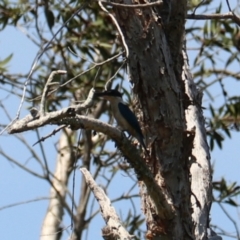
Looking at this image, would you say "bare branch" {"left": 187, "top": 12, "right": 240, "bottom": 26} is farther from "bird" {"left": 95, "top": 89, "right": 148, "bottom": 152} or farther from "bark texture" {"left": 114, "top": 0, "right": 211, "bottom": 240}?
"bird" {"left": 95, "top": 89, "right": 148, "bottom": 152}

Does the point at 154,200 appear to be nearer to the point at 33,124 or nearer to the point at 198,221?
the point at 198,221

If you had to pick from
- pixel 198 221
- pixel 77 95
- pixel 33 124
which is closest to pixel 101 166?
pixel 77 95

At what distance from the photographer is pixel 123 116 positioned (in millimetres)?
4504

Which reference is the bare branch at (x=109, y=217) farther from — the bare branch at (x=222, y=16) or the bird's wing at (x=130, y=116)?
the bare branch at (x=222, y=16)

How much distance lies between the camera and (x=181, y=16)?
12.1 ft

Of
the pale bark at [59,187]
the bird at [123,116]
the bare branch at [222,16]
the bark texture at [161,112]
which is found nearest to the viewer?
the bark texture at [161,112]

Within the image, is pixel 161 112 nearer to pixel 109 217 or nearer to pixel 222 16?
pixel 109 217

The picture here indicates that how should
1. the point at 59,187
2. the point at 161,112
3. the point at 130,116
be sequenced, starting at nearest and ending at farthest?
the point at 161,112 → the point at 130,116 → the point at 59,187

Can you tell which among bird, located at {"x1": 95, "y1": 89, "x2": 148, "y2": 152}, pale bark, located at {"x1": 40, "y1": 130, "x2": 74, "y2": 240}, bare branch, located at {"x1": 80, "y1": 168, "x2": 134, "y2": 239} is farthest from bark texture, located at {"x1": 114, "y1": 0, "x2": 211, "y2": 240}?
pale bark, located at {"x1": 40, "y1": 130, "x2": 74, "y2": 240}

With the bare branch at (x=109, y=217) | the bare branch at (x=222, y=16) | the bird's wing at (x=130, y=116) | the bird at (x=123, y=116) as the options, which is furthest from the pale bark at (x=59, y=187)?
the bare branch at (x=109, y=217)

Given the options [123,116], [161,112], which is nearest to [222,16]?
[161,112]

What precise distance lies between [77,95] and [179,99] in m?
3.75

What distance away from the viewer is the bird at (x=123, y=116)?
3.92 m

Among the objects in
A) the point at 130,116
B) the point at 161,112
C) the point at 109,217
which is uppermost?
the point at 130,116
